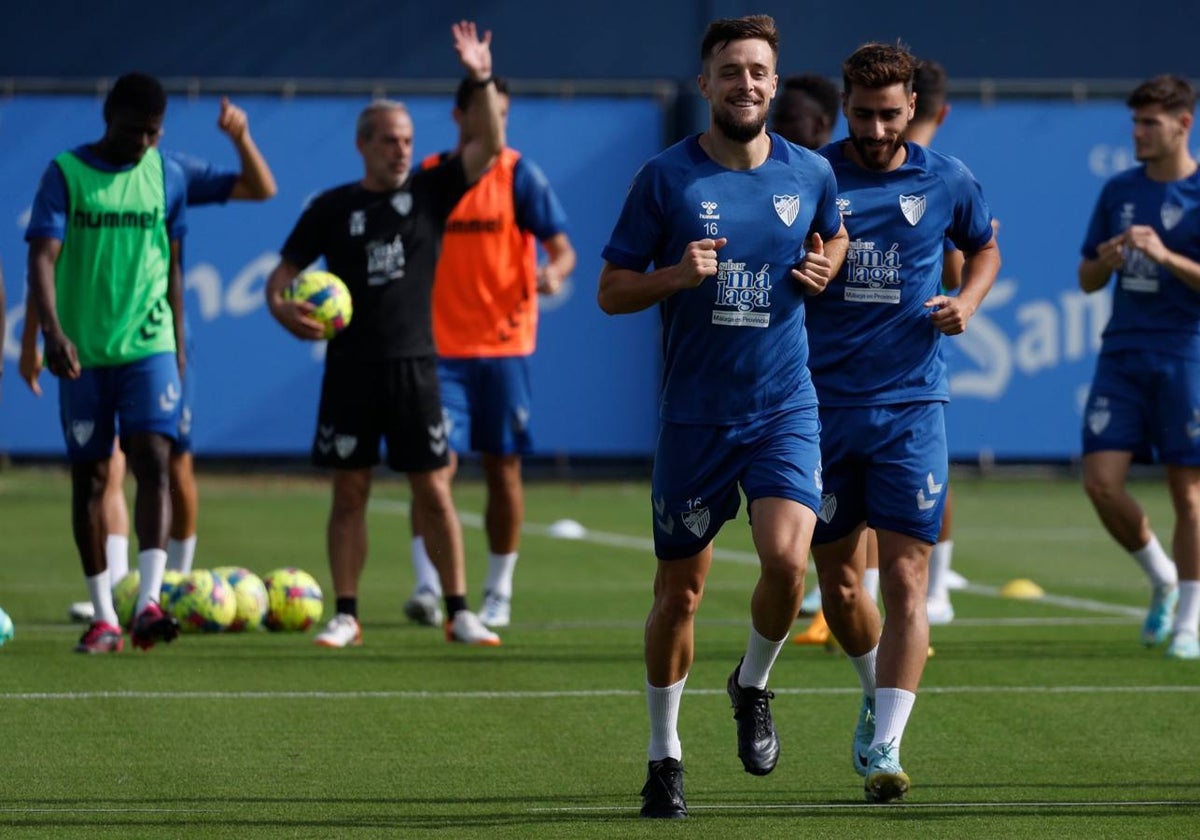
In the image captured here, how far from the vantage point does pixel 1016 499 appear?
792 inches

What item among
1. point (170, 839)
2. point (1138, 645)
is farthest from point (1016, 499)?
point (170, 839)

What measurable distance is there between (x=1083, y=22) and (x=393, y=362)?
1419 cm

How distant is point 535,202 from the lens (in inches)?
464

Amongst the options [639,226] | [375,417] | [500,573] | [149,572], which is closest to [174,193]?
[375,417]

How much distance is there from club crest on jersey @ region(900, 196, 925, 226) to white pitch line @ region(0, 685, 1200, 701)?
2.54 metres

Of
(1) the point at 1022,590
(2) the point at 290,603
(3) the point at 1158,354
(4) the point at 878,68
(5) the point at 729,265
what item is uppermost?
(4) the point at 878,68

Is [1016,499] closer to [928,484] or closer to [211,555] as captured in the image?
[211,555]

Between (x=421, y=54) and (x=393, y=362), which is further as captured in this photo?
(x=421, y=54)

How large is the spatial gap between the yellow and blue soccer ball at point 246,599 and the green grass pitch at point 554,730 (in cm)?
11

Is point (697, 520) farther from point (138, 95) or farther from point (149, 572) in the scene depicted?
point (138, 95)

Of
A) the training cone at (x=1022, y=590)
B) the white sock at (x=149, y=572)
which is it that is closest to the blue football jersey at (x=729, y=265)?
the white sock at (x=149, y=572)

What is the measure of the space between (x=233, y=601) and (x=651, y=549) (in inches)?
206

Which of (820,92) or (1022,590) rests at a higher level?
(820,92)

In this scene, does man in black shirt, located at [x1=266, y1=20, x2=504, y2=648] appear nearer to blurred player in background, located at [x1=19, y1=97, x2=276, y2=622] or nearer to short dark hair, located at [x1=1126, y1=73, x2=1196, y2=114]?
blurred player in background, located at [x1=19, y1=97, x2=276, y2=622]
